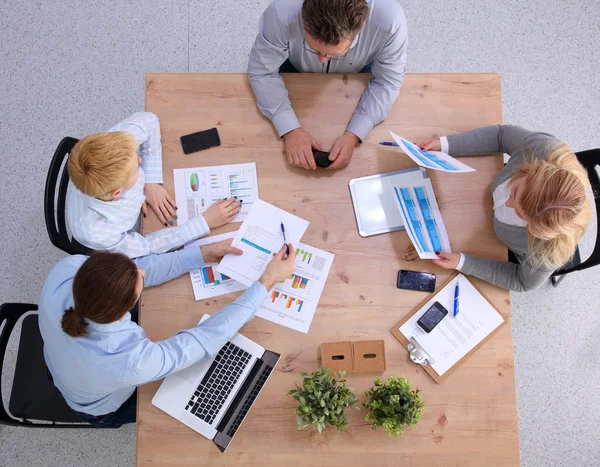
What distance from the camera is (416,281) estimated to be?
1.40 meters

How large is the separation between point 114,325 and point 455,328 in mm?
975

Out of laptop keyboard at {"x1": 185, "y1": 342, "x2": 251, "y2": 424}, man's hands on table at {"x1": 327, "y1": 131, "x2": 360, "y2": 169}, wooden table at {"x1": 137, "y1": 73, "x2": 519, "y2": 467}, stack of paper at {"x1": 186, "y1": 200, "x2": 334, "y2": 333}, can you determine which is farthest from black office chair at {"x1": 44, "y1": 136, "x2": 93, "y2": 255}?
man's hands on table at {"x1": 327, "y1": 131, "x2": 360, "y2": 169}

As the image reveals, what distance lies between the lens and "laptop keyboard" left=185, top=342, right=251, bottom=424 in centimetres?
128

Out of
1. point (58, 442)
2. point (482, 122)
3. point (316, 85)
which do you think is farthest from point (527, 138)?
point (58, 442)

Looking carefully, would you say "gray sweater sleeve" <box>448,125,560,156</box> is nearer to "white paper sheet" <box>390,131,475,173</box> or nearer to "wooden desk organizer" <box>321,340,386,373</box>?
"white paper sheet" <box>390,131,475,173</box>

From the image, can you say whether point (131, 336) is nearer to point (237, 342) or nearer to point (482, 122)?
point (237, 342)

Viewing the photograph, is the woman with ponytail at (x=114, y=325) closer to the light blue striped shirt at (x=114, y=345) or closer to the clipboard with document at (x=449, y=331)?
the light blue striped shirt at (x=114, y=345)

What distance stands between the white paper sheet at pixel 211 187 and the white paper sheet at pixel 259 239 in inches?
1.7

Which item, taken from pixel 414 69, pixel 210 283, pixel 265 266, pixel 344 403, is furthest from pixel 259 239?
pixel 414 69

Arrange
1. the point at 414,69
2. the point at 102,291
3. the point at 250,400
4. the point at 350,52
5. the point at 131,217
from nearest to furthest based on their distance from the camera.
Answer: the point at 102,291, the point at 250,400, the point at 131,217, the point at 350,52, the point at 414,69

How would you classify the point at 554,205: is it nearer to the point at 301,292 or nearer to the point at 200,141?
the point at 301,292

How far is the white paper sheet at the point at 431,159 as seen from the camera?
1.33 m

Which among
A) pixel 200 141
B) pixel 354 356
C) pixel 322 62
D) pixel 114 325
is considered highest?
pixel 322 62

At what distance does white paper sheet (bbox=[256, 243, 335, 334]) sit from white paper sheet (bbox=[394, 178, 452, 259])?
274 millimetres
